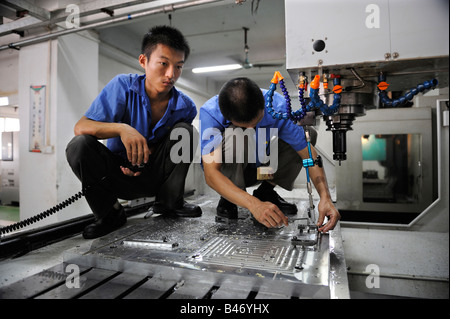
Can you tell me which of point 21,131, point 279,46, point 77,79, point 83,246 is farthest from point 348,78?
point 279,46

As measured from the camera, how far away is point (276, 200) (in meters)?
1.90

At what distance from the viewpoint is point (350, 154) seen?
2.95m

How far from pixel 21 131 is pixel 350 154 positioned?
3.33m

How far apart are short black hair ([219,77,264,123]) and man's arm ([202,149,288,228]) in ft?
0.82

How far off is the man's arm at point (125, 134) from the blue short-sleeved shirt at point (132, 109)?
70mm

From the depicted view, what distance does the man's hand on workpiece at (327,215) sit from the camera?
3.75 ft

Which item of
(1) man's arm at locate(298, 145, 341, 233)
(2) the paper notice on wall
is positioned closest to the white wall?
(2) the paper notice on wall

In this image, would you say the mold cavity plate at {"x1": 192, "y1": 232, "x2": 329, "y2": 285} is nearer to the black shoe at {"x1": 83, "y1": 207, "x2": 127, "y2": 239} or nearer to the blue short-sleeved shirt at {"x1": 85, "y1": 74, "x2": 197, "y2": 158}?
the black shoe at {"x1": 83, "y1": 207, "x2": 127, "y2": 239}

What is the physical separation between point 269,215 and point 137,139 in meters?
0.66

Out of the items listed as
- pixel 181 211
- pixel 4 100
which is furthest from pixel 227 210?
pixel 4 100

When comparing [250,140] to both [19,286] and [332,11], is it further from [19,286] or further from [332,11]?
[19,286]

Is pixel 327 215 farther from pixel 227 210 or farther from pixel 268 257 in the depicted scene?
pixel 227 210

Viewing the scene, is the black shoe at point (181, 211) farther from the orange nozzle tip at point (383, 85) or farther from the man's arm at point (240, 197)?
the orange nozzle tip at point (383, 85)

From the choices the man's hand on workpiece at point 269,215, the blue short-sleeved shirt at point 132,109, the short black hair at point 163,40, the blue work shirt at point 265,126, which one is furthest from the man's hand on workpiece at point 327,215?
the short black hair at point 163,40
